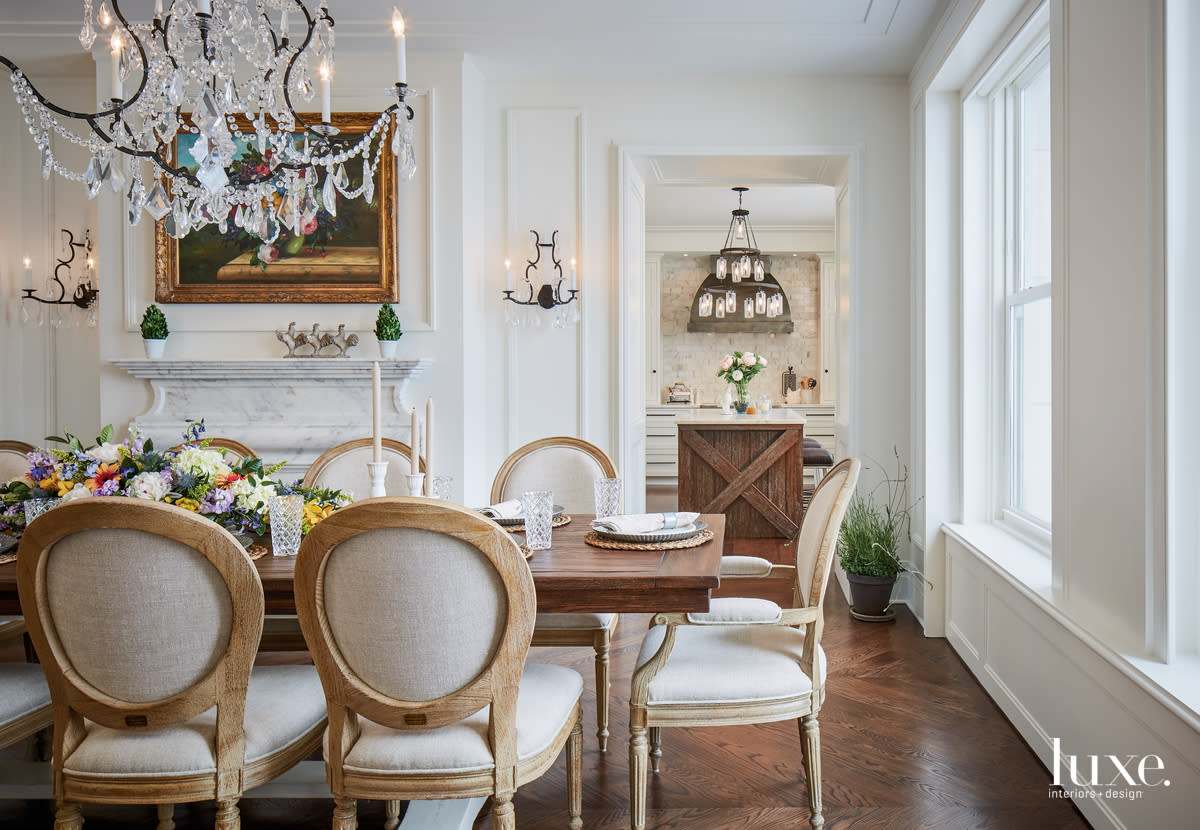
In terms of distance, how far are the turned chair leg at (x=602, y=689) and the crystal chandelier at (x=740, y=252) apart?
4.54 m

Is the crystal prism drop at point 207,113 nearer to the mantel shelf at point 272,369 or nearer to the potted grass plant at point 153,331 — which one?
the mantel shelf at point 272,369

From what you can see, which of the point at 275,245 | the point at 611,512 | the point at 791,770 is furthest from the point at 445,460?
the point at 791,770

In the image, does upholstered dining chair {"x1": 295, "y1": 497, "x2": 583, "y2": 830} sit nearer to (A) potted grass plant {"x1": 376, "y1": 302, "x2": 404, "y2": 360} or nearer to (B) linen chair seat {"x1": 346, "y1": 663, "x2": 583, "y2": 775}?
(B) linen chair seat {"x1": 346, "y1": 663, "x2": 583, "y2": 775}

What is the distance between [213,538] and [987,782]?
2.07 m

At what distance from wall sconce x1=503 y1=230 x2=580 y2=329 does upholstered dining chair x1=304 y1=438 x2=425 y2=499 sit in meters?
1.49

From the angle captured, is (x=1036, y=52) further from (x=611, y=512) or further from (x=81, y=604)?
(x=81, y=604)

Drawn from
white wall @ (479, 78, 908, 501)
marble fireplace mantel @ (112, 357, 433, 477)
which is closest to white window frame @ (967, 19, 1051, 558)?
white wall @ (479, 78, 908, 501)

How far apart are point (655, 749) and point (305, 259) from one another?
275cm

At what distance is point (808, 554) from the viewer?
7.27ft

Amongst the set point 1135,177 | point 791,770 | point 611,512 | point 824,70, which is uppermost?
point 824,70

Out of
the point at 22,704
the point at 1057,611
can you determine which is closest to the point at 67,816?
the point at 22,704

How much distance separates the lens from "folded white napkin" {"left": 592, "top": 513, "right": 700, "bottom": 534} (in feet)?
7.40

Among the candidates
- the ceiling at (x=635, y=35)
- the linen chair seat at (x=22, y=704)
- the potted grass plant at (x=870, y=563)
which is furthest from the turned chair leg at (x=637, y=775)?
the ceiling at (x=635, y=35)

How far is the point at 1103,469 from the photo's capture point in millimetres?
2074
